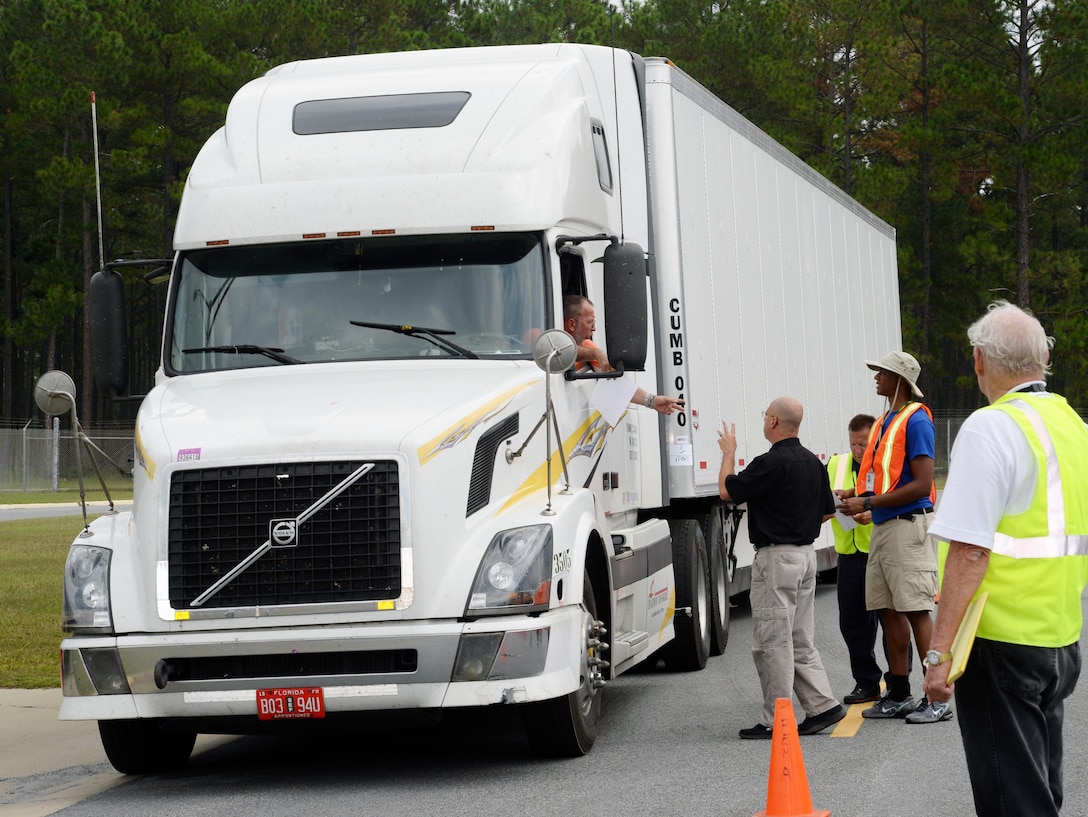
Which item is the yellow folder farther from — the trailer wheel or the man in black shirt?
the man in black shirt

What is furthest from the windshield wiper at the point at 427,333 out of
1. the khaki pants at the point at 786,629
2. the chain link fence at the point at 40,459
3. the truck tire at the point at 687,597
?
the chain link fence at the point at 40,459

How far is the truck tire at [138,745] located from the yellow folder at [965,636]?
16.7 ft

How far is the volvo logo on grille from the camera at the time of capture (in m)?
7.82

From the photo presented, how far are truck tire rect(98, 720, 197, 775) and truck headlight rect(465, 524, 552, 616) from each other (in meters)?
1.98

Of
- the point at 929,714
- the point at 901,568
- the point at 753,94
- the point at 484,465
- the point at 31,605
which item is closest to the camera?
the point at 484,465

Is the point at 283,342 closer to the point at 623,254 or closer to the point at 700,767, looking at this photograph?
the point at 623,254

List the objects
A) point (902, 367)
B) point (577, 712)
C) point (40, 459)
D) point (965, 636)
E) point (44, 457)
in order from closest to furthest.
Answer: point (965, 636), point (577, 712), point (902, 367), point (40, 459), point (44, 457)

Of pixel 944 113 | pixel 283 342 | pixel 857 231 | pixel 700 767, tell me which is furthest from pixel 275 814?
pixel 944 113

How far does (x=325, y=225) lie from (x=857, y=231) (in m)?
11.7

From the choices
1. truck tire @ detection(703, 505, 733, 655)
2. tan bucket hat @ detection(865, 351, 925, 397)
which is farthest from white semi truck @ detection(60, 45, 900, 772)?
tan bucket hat @ detection(865, 351, 925, 397)

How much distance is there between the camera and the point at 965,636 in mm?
4637

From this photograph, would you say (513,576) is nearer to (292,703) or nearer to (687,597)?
(292,703)

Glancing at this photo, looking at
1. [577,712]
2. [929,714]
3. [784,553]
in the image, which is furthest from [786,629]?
[577,712]

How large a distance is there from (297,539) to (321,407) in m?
0.71
